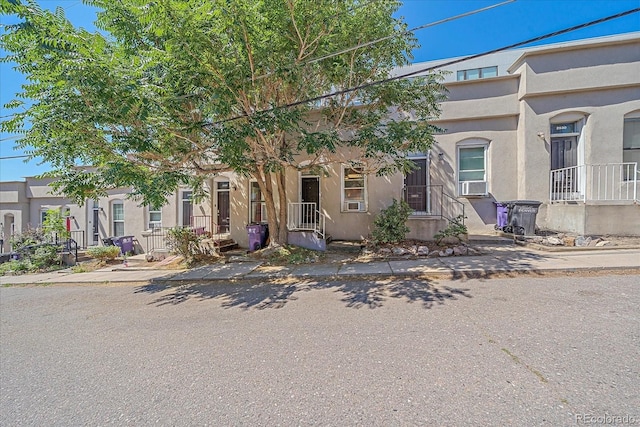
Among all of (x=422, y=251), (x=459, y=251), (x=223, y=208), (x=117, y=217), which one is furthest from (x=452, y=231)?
(x=117, y=217)

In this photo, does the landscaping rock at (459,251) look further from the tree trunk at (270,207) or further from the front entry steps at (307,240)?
the tree trunk at (270,207)

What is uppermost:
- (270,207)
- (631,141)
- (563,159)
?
(631,141)

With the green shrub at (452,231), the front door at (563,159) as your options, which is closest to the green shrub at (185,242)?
the green shrub at (452,231)

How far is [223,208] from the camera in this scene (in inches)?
463

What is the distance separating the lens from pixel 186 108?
6.85m

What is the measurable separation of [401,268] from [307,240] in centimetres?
364

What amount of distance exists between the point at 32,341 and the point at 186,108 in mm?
5275

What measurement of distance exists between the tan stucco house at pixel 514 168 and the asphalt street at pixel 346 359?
477 centimetres

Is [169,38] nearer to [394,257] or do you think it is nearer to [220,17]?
[220,17]

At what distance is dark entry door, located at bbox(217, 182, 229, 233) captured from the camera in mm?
11695

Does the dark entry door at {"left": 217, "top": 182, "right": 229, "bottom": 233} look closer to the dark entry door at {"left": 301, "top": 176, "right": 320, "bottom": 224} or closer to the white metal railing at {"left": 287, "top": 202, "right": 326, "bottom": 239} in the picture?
the white metal railing at {"left": 287, "top": 202, "right": 326, "bottom": 239}

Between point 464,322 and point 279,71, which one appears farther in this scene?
point 279,71

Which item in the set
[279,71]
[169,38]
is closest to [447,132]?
[279,71]

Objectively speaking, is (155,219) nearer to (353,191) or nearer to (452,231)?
(353,191)
